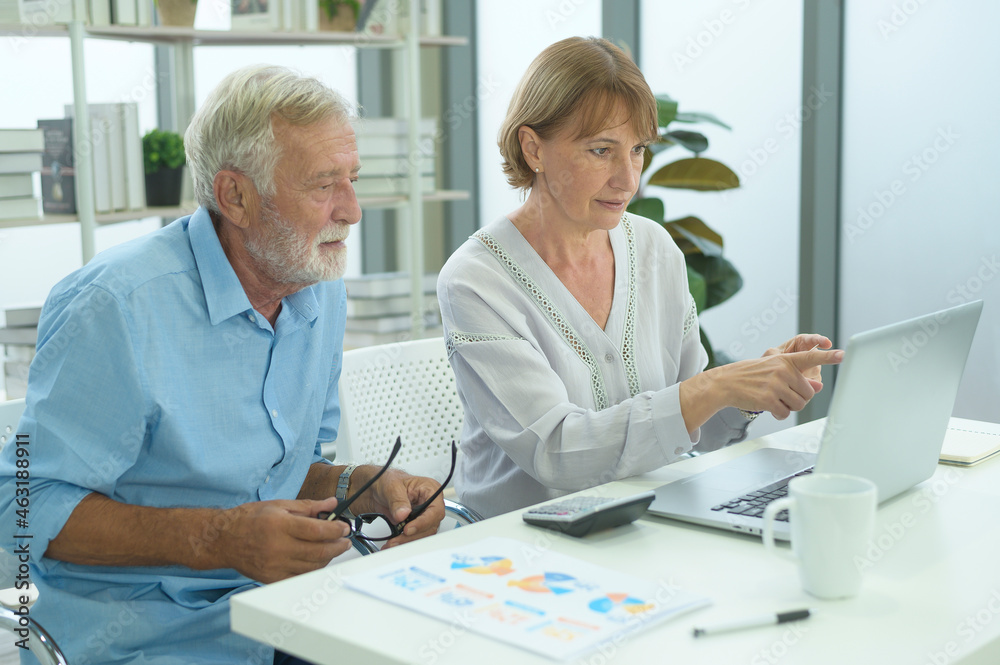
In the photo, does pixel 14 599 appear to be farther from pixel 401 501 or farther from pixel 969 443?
pixel 969 443

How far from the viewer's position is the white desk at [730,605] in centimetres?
91

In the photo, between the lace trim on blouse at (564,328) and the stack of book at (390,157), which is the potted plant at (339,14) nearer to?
the stack of book at (390,157)

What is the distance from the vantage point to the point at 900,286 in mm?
3117

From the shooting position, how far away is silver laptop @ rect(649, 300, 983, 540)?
42.9 inches

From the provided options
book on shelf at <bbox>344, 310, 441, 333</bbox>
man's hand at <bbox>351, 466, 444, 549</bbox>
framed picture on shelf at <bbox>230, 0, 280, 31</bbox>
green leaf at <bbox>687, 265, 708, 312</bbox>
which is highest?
framed picture on shelf at <bbox>230, 0, 280, 31</bbox>

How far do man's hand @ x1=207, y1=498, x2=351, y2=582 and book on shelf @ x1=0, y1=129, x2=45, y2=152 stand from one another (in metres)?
1.77

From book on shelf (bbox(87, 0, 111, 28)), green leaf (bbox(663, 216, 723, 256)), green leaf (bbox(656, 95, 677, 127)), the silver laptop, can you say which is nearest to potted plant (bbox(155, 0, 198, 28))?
book on shelf (bbox(87, 0, 111, 28))

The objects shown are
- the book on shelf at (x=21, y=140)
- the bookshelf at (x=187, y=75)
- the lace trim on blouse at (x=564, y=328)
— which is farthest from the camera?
the bookshelf at (x=187, y=75)

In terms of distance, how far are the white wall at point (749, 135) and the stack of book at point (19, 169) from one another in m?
2.05

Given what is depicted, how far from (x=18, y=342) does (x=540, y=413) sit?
1.86 m

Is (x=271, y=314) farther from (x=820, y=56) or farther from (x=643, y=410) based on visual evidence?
(x=820, y=56)

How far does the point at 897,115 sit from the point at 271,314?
2.24m

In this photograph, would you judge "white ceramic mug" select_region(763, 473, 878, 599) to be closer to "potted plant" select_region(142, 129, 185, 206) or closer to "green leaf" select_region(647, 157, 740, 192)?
"green leaf" select_region(647, 157, 740, 192)

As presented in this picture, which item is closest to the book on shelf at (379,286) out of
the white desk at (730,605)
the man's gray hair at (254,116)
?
the man's gray hair at (254,116)
